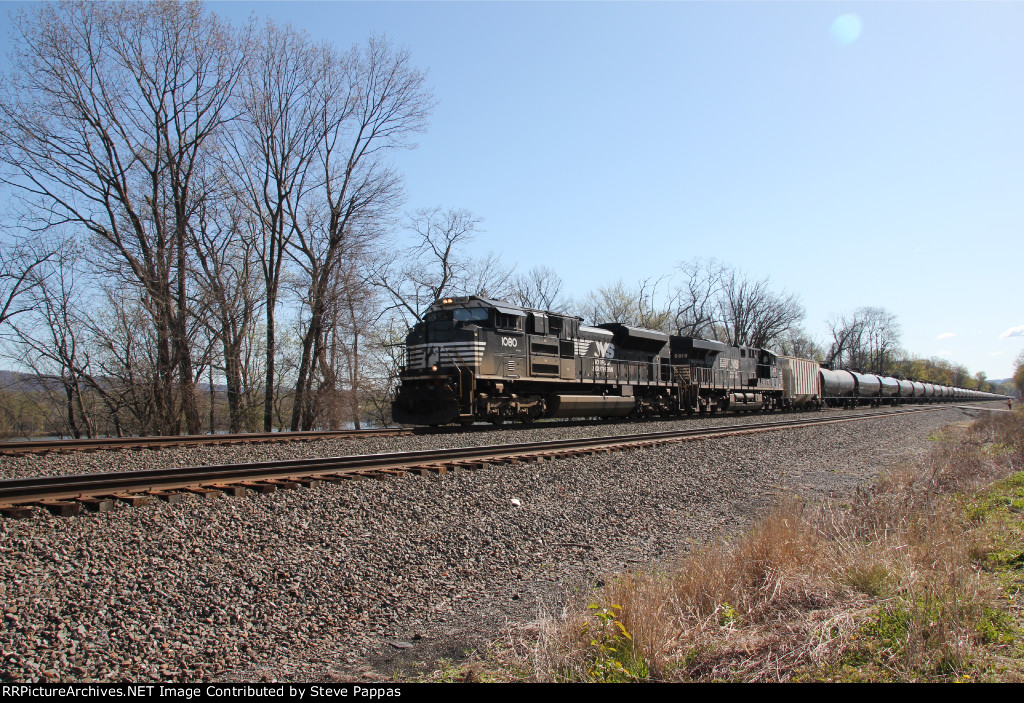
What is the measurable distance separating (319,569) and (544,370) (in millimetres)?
13333

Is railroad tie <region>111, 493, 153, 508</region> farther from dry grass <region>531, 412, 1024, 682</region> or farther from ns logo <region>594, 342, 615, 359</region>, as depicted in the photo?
ns logo <region>594, 342, 615, 359</region>

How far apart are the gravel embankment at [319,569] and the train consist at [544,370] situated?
7440 mm

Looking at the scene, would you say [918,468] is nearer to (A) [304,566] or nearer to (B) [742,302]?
(A) [304,566]

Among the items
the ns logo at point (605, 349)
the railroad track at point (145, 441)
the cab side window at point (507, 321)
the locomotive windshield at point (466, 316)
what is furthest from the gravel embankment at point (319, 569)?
the ns logo at point (605, 349)

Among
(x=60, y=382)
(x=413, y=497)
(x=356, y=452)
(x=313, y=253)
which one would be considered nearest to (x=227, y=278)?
(x=313, y=253)

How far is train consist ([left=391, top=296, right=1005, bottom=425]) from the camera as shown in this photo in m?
16.0

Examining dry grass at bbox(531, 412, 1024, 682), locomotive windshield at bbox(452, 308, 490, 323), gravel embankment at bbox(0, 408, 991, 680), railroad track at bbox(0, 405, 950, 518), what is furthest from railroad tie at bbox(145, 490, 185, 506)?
locomotive windshield at bbox(452, 308, 490, 323)

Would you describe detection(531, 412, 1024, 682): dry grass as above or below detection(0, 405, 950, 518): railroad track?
below

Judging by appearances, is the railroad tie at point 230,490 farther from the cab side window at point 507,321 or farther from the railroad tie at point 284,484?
the cab side window at point 507,321

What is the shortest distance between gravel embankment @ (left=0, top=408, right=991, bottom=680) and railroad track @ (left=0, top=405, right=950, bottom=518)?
0.24 metres

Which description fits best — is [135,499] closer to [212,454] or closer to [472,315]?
[212,454]

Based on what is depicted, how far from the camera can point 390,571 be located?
5297 mm

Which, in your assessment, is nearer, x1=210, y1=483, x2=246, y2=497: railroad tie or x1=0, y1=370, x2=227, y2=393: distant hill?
x1=210, y1=483, x2=246, y2=497: railroad tie

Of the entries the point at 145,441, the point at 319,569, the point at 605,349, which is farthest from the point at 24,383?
the point at 319,569
